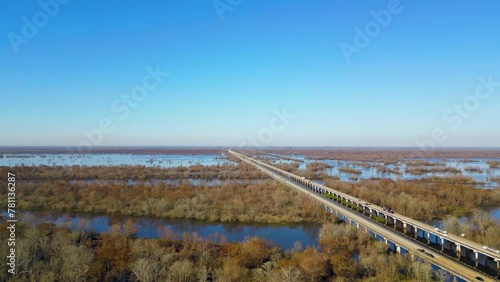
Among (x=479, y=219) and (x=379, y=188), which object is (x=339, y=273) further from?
(x=379, y=188)

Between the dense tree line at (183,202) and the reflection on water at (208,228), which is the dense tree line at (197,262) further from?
the dense tree line at (183,202)

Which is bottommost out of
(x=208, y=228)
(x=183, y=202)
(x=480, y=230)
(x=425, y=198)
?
(x=208, y=228)

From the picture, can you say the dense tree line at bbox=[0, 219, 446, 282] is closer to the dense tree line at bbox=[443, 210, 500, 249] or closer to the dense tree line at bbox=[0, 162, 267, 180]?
the dense tree line at bbox=[443, 210, 500, 249]

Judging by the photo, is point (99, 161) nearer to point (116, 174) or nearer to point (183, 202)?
point (116, 174)

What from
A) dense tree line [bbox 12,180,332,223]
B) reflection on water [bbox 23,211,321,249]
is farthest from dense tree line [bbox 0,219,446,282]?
dense tree line [bbox 12,180,332,223]

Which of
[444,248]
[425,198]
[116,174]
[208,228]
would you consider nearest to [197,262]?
[208,228]

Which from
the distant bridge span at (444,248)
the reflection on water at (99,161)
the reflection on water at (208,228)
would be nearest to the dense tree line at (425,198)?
the distant bridge span at (444,248)
